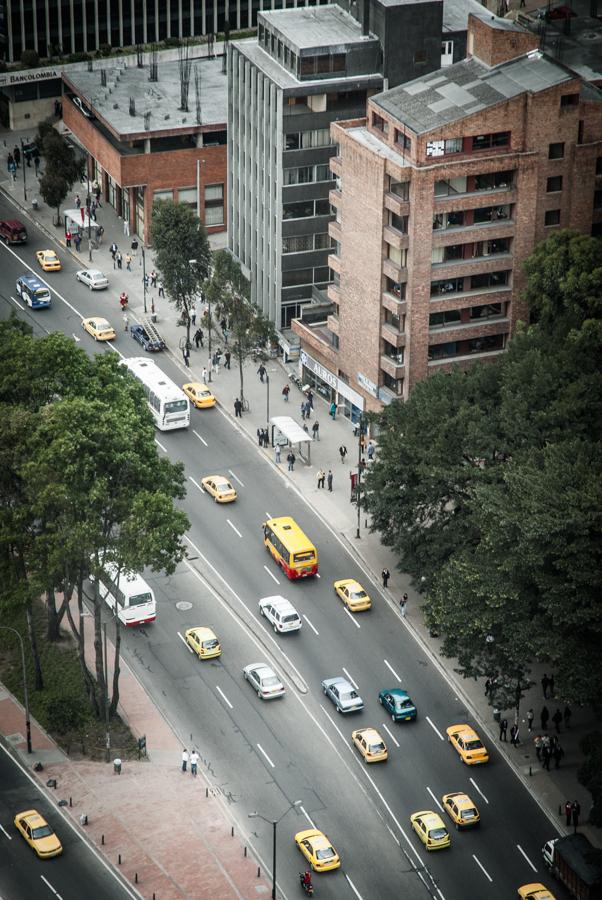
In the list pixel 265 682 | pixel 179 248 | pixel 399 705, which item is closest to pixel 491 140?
pixel 179 248

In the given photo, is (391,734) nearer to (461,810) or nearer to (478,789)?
(478,789)

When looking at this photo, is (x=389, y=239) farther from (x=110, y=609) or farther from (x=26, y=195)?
(x=26, y=195)

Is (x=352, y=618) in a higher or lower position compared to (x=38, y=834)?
higher

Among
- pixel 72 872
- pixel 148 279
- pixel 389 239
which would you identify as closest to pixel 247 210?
pixel 148 279

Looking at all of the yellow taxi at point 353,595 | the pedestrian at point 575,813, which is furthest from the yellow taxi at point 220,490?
the pedestrian at point 575,813

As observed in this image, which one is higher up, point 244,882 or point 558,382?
point 558,382

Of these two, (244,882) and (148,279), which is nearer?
(244,882)
